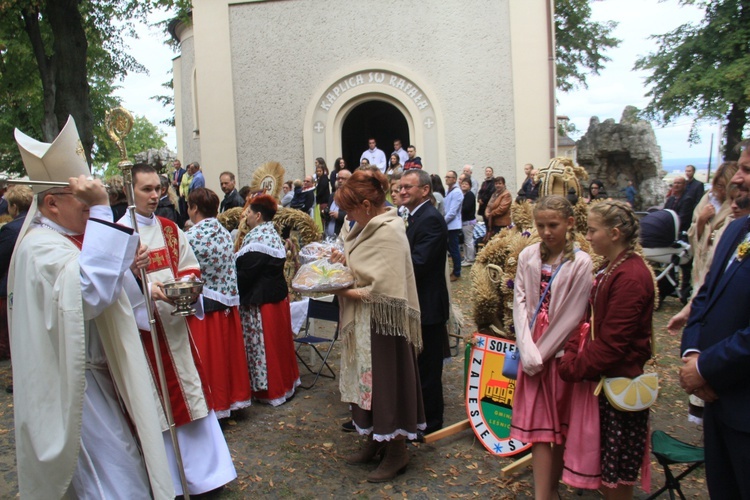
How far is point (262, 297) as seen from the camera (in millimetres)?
5660

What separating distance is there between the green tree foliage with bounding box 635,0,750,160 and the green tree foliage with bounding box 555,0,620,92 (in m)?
8.50

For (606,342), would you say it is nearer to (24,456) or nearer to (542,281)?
(542,281)

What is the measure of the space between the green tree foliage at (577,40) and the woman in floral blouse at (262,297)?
28672mm

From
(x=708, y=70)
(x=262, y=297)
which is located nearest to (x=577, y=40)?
(x=708, y=70)

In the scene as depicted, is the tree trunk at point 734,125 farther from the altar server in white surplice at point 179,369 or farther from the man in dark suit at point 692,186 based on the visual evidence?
the altar server in white surplice at point 179,369

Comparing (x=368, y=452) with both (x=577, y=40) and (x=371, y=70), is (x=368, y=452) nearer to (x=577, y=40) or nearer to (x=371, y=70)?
(x=371, y=70)

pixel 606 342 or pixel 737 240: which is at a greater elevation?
pixel 737 240

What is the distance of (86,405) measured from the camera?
2.95m

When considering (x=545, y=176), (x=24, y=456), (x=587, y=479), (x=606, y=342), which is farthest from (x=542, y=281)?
(x=24, y=456)

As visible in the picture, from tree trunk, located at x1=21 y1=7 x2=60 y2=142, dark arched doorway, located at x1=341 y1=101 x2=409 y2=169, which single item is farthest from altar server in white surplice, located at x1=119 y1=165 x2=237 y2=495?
dark arched doorway, located at x1=341 y1=101 x2=409 y2=169

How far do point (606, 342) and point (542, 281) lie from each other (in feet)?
2.03

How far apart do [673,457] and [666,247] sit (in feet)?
20.8

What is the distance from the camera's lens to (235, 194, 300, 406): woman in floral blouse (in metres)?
5.60

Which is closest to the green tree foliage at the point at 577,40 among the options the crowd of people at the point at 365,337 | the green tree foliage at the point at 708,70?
the green tree foliage at the point at 708,70
